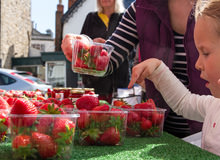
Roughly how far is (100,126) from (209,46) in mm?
579

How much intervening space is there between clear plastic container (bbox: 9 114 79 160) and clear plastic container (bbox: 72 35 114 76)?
803mm

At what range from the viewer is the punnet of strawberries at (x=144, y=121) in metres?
1.42

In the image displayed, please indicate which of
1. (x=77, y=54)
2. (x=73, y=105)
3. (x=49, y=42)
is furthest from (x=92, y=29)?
(x=49, y=42)

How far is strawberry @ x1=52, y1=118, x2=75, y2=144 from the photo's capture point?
3.04ft

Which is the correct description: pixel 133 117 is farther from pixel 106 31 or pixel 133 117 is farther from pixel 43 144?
pixel 106 31

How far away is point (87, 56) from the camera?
175cm

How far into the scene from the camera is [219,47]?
50.8 inches

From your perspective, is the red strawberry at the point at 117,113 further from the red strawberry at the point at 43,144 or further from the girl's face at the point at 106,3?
the girl's face at the point at 106,3

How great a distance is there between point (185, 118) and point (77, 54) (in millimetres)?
762

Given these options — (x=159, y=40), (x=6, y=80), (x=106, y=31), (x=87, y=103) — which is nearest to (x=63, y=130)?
(x=87, y=103)

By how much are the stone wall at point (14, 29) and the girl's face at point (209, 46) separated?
54.3 feet

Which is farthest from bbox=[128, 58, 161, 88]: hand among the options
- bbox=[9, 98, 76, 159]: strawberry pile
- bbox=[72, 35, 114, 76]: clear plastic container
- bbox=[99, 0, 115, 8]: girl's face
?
bbox=[99, 0, 115, 8]: girl's face

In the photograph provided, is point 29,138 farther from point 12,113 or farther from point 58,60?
point 58,60

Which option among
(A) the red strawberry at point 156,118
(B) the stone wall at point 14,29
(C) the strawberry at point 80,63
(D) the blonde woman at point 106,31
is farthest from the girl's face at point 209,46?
(B) the stone wall at point 14,29
